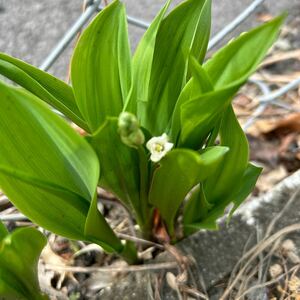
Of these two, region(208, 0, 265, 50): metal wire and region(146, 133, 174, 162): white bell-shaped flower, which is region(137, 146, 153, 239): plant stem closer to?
region(146, 133, 174, 162): white bell-shaped flower

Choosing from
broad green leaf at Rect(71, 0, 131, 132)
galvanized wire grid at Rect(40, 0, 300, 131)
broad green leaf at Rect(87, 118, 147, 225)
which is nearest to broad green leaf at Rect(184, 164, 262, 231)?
broad green leaf at Rect(87, 118, 147, 225)

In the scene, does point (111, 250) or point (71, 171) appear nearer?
point (71, 171)

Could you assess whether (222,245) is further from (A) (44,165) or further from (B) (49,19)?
(B) (49,19)

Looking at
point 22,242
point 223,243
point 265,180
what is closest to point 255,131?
point 265,180

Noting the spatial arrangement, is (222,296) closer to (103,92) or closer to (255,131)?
(103,92)

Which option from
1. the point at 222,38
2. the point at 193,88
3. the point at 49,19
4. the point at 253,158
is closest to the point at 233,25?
the point at 222,38

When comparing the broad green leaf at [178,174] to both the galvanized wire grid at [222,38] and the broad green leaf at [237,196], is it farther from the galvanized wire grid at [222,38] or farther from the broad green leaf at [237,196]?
the galvanized wire grid at [222,38]
